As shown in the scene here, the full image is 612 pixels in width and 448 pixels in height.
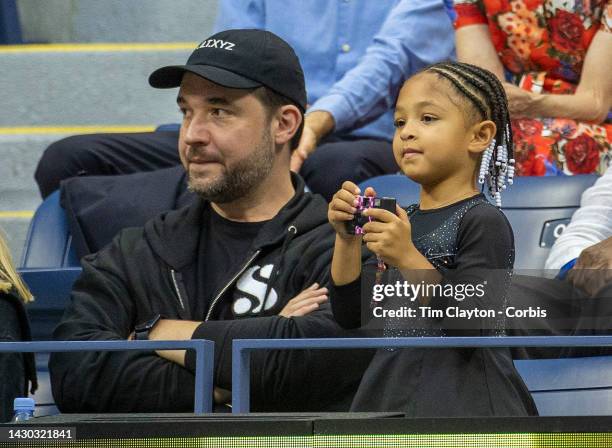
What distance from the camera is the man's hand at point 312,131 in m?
3.39

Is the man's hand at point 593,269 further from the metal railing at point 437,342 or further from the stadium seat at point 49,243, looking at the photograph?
the stadium seat at point 49,243

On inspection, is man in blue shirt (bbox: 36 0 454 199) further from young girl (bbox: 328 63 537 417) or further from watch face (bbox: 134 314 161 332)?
young girl (bbox: 328 63 537 417)

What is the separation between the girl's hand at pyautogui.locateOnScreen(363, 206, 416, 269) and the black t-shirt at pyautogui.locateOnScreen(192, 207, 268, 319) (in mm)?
642

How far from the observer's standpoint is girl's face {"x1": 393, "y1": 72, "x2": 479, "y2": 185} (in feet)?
6.98

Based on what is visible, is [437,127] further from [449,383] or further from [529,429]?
[529,429]

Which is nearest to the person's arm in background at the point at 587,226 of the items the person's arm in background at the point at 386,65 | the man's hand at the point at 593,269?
the man's hand at the point at 593,269

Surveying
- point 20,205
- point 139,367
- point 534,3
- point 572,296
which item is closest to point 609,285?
point 572,296

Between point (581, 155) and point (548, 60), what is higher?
point (548, 60)

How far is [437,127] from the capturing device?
2.13m

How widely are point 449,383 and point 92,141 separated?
1844mm

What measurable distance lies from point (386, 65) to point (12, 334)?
160cm

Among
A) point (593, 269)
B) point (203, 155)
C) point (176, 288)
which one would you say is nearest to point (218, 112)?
point (203, 155)

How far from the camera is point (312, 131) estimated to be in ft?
11.5

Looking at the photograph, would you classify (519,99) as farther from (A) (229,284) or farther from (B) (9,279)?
(B) (9,279)
